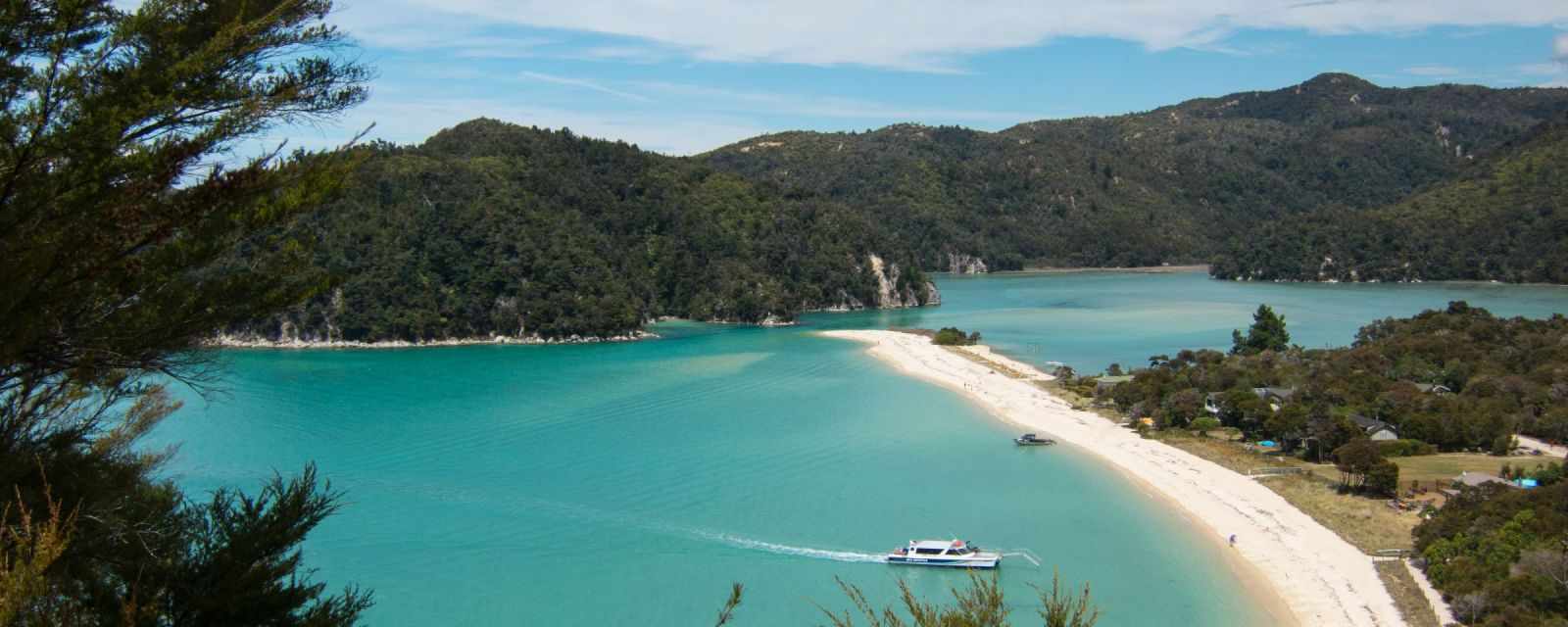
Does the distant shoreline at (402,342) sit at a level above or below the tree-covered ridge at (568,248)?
below

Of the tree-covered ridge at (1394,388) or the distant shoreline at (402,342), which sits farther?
the distant shoreline at (402,342)

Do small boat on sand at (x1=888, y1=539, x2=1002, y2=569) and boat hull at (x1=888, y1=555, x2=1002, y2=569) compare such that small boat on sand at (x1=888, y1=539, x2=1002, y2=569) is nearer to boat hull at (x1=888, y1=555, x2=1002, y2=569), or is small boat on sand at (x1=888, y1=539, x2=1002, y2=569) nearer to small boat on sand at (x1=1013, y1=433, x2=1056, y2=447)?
boat hull at (x1=888, y1=555, x2=1002, y2=569)

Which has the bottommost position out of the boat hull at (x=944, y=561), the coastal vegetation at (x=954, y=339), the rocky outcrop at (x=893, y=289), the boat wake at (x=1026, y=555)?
the boat wake at (x=1026, y=555)

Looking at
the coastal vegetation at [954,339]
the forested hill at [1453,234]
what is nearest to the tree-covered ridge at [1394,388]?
the coastal vegetation at [954,339]

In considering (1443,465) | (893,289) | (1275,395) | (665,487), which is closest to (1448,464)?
(1443,465)

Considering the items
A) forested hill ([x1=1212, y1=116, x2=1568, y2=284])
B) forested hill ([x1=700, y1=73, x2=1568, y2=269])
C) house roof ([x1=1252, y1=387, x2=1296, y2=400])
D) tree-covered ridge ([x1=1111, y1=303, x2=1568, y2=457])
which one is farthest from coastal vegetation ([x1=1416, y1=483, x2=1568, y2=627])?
forested hill ([x1=700, y1=73, x2=1568, y2=269])

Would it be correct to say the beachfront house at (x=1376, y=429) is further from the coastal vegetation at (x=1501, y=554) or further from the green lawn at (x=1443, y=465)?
the coastal vegetation at (x=1501, y=554)

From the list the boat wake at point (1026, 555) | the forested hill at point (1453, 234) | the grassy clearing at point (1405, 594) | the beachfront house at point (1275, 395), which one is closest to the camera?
the grassy clearing at point (1405, 594)
